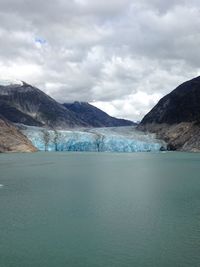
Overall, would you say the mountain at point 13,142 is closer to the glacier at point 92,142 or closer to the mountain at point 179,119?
the glacier at point 92,142

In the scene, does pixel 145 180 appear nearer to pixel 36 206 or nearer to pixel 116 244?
pixel 36 206

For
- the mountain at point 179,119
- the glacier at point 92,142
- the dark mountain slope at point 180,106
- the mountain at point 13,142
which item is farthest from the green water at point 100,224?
the dark mountain slope at point 180,106

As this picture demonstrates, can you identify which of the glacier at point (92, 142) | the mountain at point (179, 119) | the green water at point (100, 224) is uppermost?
the mountain at point (179, 119)

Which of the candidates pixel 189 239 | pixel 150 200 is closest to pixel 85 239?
pixel 189 239

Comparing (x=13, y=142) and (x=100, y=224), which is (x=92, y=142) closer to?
(x=13, y=142)

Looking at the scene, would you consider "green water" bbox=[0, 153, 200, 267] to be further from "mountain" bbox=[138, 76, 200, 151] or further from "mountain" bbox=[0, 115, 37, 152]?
"mountain" bbox=[138, 76, 200, 151]

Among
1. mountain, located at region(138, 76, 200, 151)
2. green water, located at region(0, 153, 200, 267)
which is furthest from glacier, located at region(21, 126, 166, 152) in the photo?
green water, located at region(0, 153, 200, 267)

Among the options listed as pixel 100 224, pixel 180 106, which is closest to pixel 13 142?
pixel 180 106
